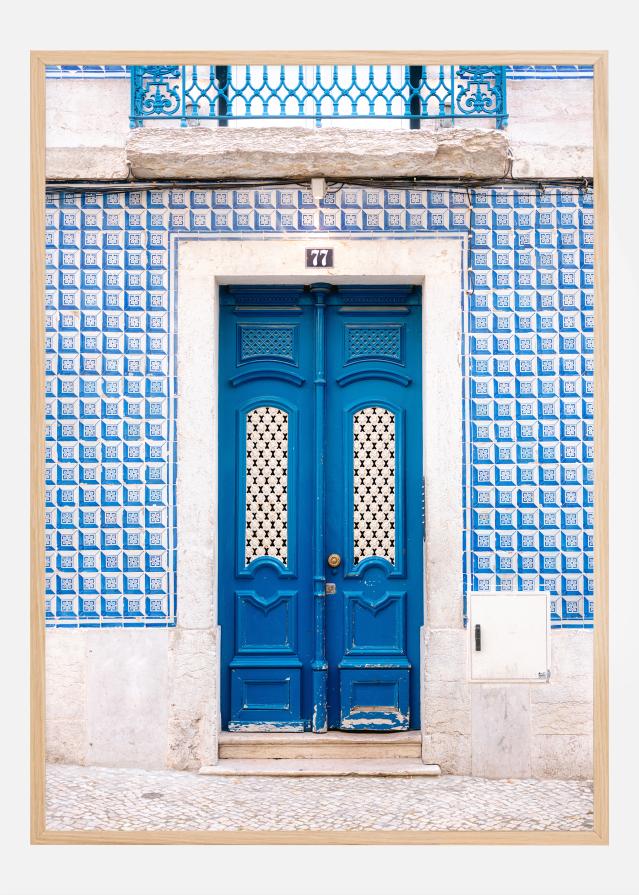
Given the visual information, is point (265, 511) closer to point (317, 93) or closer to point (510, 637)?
point (510, 637)

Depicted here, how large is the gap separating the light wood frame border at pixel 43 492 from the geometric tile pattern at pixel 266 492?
164 centimetres

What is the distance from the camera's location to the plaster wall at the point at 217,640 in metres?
5.17

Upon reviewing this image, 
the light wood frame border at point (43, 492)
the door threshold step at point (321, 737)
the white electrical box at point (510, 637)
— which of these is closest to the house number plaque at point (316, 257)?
the light wood frame border at point (43, 492)

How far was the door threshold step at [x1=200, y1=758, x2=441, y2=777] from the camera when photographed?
16.7 feet

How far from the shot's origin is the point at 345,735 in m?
5.38

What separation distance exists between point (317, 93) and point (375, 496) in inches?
91.9

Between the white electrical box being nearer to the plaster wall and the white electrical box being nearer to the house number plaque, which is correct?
the plaster wall

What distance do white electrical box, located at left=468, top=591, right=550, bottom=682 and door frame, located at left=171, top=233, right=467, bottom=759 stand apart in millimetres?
107

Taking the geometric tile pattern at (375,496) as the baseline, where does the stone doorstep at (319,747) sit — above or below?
below

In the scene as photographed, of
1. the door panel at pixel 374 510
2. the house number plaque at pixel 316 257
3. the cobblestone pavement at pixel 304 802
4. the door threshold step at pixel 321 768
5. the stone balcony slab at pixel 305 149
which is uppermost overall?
the stone balcony slab at pixel 305 149

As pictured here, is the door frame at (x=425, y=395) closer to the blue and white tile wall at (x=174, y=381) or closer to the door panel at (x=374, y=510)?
the blue and white tile wall at (x=174, y=381)

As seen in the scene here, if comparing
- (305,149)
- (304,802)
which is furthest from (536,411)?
(304,802)

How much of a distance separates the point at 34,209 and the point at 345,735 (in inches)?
131

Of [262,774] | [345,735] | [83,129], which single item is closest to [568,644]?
[345,735]
